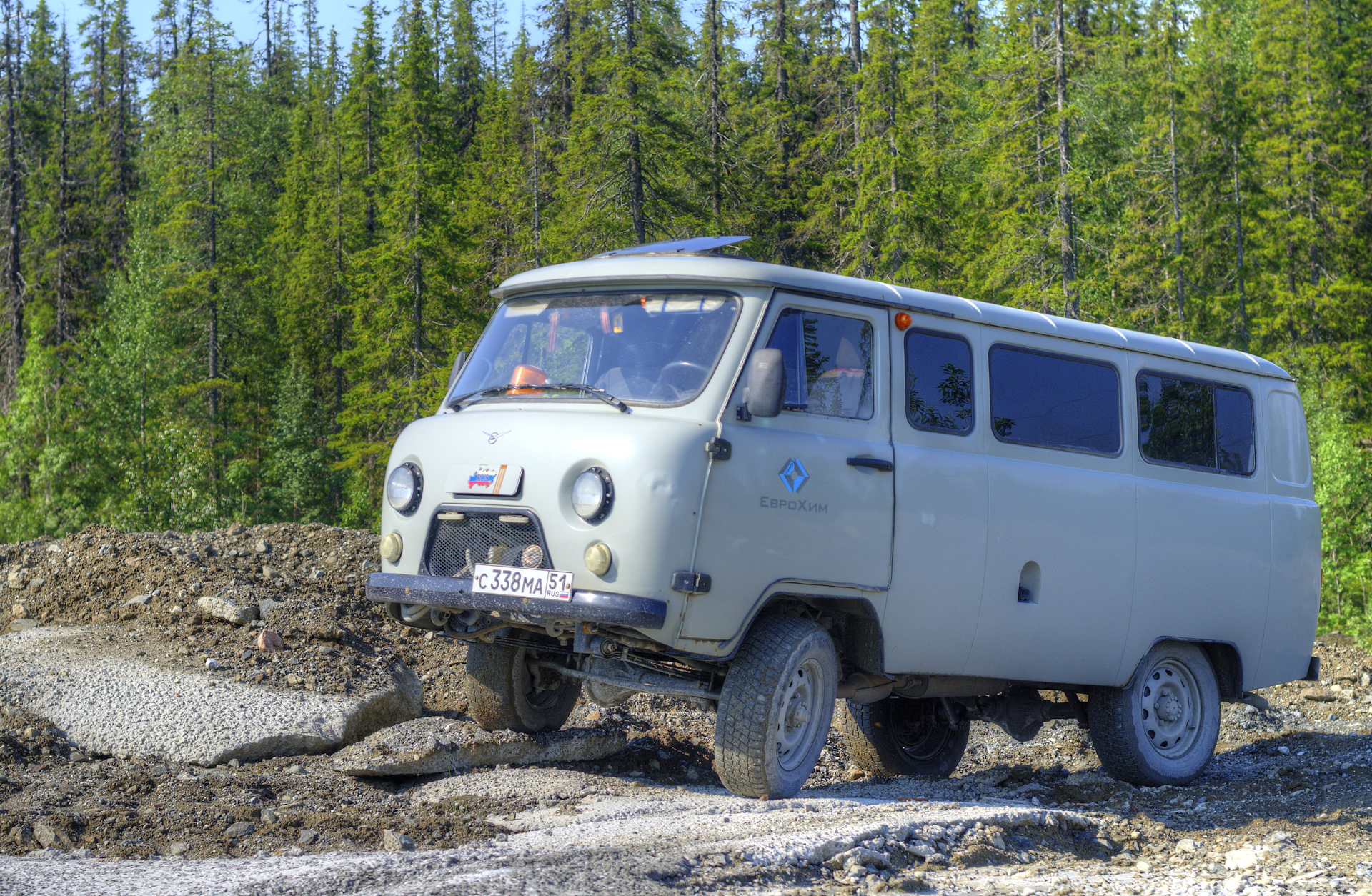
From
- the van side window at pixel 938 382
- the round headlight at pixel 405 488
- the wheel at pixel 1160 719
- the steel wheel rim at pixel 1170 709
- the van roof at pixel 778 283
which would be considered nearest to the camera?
the van roof at pixel 778 283

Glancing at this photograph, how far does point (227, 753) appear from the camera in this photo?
739cm

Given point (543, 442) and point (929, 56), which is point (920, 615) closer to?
point (543, 442)

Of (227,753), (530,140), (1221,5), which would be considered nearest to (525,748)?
(227,753)

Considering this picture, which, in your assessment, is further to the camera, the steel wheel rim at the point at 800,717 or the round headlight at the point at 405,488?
the round headlight at the point at 405,488

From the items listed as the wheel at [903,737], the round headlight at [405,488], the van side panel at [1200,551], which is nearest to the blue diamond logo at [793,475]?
the round headlight at [405,488]

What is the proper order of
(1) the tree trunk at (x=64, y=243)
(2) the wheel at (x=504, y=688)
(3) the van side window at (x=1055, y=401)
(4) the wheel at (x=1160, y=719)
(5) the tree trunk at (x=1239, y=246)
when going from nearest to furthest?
(3) the van side window at (x=1055, y=401) → (2) the wheel at (x=504, y=688) → (4) the wheel at (x=1160, y=719) → (5) the tree trunk at (x=1239, y=246) → (1) the tree trunk at (x=64, y=243)

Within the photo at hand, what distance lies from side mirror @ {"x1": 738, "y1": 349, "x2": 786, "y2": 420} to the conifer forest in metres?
25.4

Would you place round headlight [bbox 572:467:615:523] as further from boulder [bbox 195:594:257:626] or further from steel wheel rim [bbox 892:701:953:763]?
boulder [bbox 195:594:257:626]

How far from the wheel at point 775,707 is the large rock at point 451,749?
171 centimetres

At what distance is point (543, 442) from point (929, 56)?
42.3 metres

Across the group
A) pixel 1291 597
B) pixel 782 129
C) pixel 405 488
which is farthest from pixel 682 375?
pixel 782 129

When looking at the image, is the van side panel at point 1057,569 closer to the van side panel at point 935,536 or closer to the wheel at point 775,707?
the van side panel at point 935,536

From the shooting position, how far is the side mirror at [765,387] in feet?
19.7

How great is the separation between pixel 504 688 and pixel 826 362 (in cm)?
281
